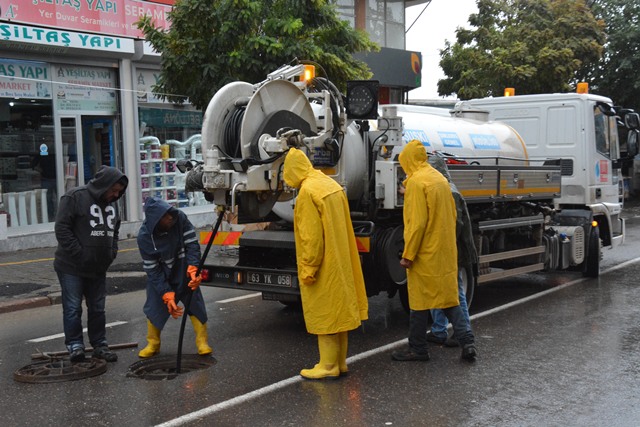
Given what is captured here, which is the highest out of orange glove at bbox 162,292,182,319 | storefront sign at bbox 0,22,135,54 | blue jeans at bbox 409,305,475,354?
storefront sign at bbox 0,22,135,54

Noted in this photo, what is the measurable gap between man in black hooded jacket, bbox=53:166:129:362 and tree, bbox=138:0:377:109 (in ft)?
15.7

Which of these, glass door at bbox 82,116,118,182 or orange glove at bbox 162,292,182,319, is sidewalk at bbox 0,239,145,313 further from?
orange glove at bbox 162,292,182,319

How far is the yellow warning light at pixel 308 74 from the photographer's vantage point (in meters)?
7.79

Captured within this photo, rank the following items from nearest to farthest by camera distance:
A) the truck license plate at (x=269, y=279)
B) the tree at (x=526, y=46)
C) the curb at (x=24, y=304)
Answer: the truck license plate at (x=269, y=279), the curb at (x=24, y=304), the tree at (x=526, y=46)

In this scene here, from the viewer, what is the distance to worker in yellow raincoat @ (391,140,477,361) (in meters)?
6.71

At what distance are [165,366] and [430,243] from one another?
252cm

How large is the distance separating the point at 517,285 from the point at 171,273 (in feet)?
19.5

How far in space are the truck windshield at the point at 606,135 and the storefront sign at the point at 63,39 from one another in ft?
29.8

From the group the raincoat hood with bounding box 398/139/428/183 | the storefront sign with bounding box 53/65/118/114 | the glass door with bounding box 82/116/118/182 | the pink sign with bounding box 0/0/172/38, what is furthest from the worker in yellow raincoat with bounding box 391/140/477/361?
the glass door with bounding box 82/116/118/182

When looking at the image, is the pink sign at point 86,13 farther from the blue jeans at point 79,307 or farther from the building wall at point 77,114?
the blue jeans at point 79,307

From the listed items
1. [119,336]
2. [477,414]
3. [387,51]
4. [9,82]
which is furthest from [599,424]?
[387,51]

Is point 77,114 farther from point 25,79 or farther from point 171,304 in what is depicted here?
point 171,304

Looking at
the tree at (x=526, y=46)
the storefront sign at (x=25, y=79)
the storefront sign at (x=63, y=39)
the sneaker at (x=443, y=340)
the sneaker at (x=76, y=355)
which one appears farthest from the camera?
the tree at (x=526, y=46)

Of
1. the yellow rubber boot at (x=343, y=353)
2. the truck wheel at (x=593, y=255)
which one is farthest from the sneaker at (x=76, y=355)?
the truck wheel at (x=593, y=255)
